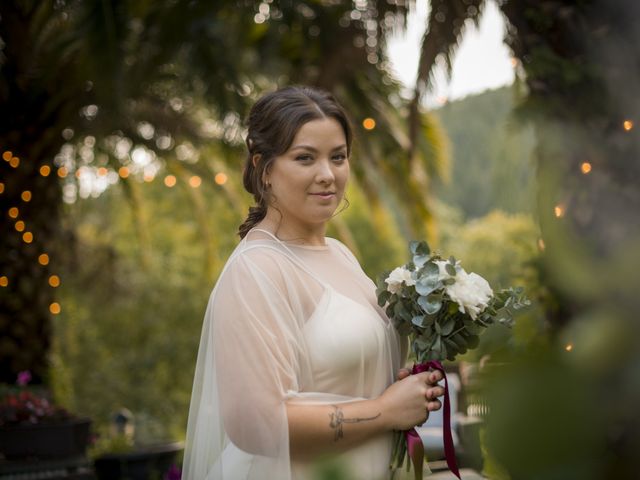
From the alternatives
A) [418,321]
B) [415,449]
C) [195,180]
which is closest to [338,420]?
[415,449]

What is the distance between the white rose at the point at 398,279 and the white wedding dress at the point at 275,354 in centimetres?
11

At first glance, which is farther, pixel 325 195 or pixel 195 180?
pixel 195 180

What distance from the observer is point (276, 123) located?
2.35 m

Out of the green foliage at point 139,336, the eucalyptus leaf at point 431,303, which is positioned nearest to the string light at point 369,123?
the eucalyptus leaf at point 431,303

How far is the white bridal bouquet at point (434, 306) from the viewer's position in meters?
2.09

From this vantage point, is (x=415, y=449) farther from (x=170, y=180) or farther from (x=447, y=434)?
(x=170, y=180)

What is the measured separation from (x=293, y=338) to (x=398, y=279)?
0.31m

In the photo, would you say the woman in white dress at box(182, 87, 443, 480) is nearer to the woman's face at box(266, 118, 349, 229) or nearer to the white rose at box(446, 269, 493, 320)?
the woman's face at box(266, 118, 349, 229)

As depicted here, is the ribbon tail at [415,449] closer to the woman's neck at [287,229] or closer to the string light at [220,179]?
the woman's neck at [287,229]

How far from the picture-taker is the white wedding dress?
2014mm

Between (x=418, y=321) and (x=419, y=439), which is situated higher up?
(x=418, y=321)

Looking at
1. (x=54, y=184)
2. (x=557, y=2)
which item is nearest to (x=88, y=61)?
(x=54, y=184)

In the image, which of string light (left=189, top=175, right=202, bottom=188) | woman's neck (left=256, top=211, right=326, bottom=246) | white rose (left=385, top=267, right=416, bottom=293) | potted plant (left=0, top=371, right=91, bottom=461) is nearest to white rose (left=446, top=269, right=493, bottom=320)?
white rose (left=385, top=267, right=416, bottom=293)

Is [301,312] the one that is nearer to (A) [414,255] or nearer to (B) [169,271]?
(A) [414,255]
